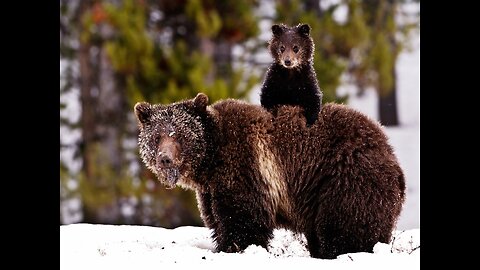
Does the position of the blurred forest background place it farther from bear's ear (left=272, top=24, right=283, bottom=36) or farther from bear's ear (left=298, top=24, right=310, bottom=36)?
bear's ear (left=298, top=24, right=310, bottom=36)

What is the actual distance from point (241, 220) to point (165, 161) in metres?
0.94

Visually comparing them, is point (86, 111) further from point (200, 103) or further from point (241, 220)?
point (241, 220)

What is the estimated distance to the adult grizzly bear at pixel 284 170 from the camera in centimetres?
743

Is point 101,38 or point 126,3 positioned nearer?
point 126,3

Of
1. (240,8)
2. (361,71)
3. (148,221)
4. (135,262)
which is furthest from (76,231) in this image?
(361,71)

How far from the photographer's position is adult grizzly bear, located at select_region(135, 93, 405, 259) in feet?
24.4

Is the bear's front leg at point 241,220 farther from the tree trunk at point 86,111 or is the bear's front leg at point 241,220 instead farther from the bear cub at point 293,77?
the tree trunk at point 86,111

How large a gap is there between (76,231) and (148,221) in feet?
34.4

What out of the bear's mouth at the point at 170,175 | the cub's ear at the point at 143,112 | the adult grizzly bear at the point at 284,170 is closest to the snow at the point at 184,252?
the adult grizzly bear at the point at 284,170

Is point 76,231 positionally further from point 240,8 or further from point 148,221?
point 148,221

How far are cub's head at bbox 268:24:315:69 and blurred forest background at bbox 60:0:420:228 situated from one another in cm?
704

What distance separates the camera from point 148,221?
1914 centimetres

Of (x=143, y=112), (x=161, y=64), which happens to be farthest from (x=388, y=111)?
(x=143, y=112)

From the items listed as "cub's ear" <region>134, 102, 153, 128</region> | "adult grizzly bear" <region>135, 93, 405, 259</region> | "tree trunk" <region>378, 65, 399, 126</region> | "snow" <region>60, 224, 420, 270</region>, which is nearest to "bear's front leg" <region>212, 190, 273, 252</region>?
"adult grizzly bear" <region>135, 93, 405, 259</region>
